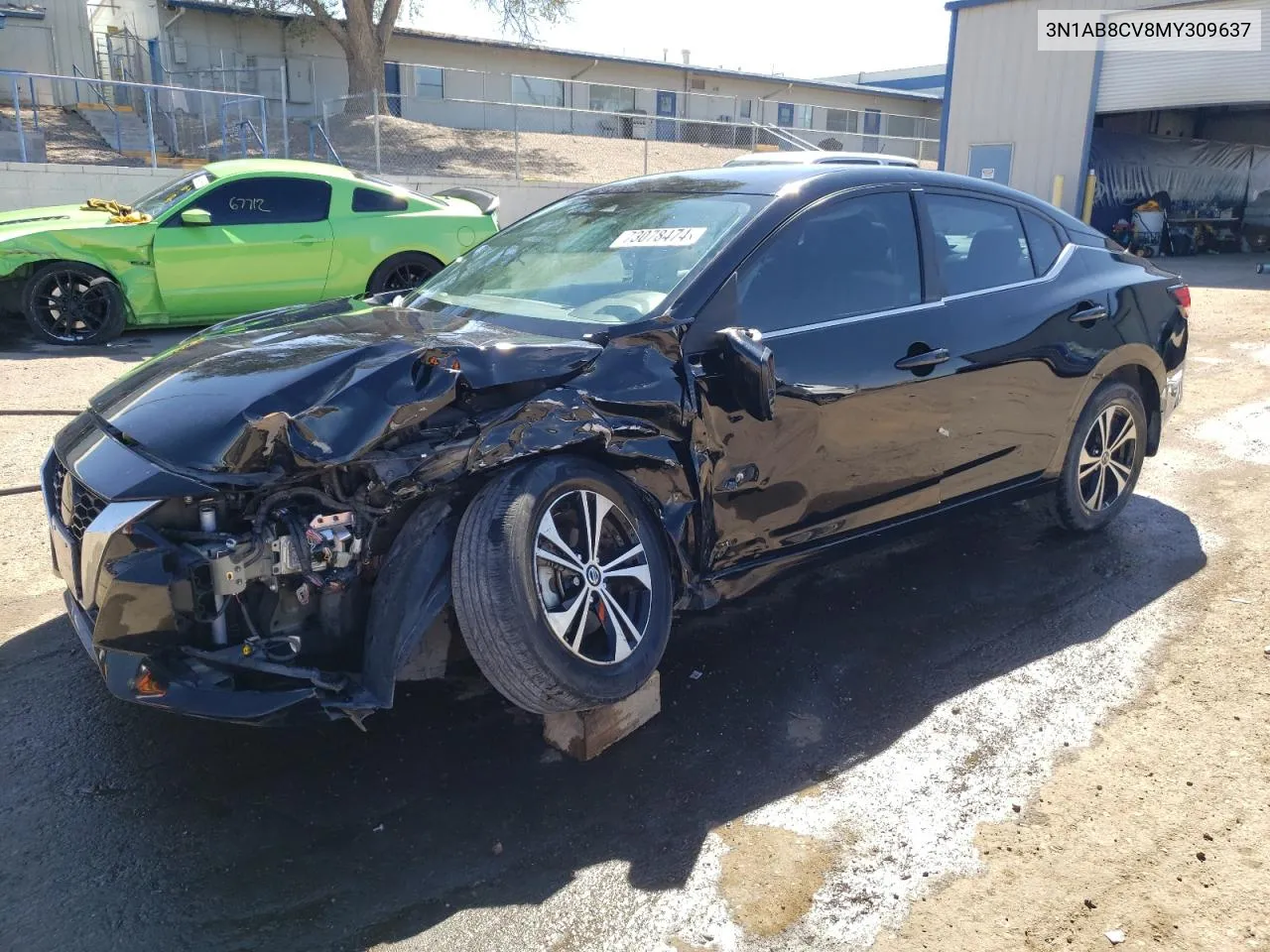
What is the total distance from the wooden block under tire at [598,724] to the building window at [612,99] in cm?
3378

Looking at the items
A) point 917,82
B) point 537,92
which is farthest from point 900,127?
point 917,82

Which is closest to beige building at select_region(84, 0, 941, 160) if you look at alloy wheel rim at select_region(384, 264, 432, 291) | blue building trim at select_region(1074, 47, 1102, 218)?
blue building trim at select_region(1074, 47, 1102, 218)

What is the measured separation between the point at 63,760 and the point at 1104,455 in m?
4.51

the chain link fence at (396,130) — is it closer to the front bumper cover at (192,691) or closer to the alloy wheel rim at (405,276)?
the alloy wheel rim at (405,276)

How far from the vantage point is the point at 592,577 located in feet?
9.81

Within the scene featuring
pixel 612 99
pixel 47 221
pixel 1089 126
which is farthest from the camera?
pixel 612 99

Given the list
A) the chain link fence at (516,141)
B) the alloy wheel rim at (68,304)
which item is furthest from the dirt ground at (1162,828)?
the chain link fence at (516,141)

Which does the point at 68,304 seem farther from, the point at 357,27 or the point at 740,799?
the point at 357,27

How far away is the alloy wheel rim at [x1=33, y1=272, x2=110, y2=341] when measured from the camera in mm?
8773

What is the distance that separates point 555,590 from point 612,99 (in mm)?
35781

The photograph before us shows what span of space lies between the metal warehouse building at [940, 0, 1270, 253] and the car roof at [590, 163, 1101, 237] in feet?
67.7

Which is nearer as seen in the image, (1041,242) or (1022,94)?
(1041,242)

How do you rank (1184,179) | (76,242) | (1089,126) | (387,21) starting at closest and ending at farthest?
(76,242) < (1089,126) < (387,21) < (1184,179)

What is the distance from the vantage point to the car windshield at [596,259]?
137 inches
